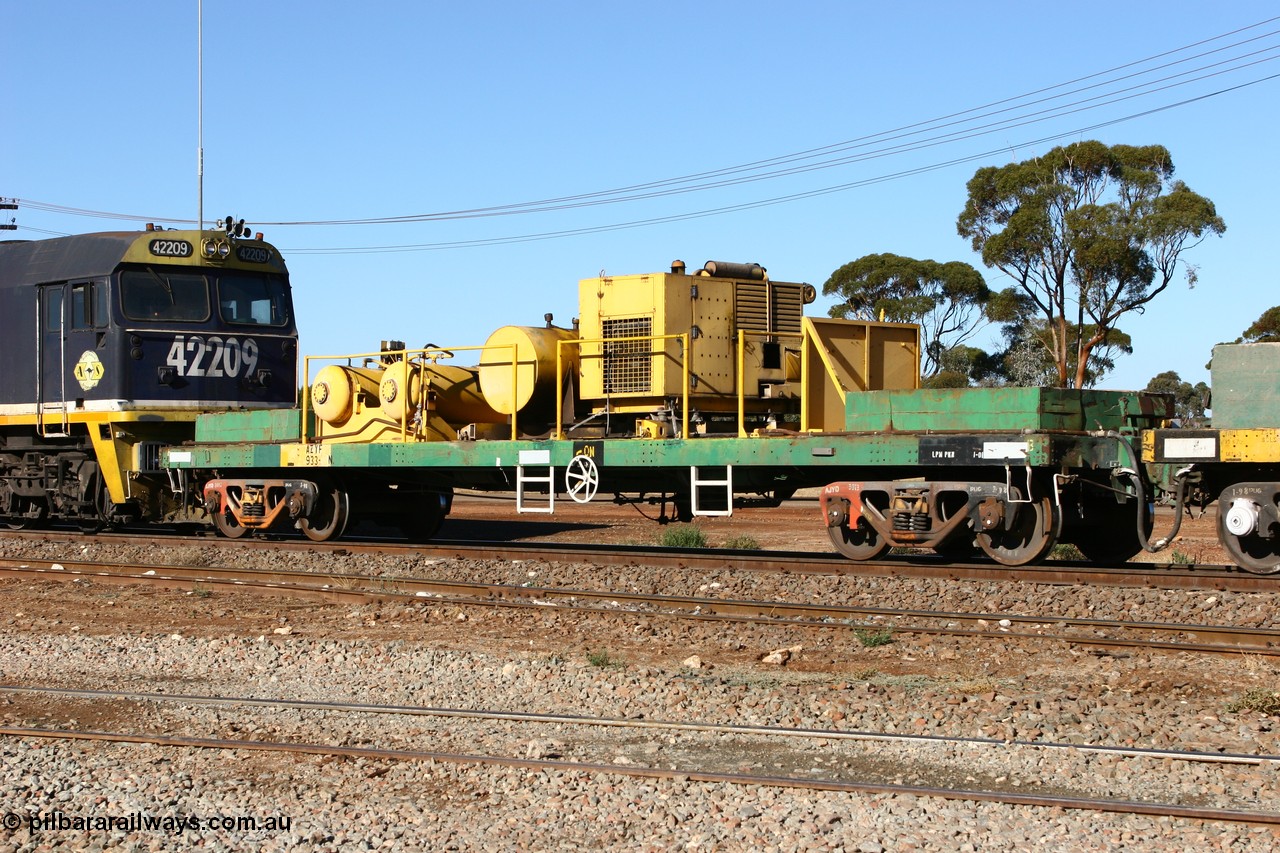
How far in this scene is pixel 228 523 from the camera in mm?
16328

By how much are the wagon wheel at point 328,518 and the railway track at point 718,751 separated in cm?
806

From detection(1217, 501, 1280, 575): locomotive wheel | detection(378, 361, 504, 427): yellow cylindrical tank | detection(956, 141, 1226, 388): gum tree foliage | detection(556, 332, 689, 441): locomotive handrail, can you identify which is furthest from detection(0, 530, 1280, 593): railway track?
detection(956, 141, 1226, 388): gum tree foliage

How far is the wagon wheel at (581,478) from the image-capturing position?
1270cm

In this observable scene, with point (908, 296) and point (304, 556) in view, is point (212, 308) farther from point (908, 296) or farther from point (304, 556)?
point (908, 296)

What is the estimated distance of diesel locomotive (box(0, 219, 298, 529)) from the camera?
Answer: 1598 cm

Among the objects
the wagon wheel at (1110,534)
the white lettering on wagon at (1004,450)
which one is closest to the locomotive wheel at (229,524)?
the white lettering on wagon at (1004,450)

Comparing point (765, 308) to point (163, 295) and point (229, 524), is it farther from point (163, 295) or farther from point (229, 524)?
point (163, 295)

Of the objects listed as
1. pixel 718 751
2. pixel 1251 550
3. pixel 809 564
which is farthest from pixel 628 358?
pixel 718 751

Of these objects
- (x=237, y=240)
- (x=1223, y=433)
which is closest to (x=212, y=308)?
(x=237, y=240)

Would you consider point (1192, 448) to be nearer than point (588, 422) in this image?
Yes

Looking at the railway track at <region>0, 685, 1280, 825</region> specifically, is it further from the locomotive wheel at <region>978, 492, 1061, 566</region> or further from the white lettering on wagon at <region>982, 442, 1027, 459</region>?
the locomotive wheel at <region>978, 492, 1061, 566</region>

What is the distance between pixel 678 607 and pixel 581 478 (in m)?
2.56

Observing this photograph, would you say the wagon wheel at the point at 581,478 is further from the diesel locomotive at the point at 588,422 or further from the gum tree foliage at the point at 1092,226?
the gum tree foliage at the point at 1092,226

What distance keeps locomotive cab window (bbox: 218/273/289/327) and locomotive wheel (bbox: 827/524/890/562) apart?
860cm
